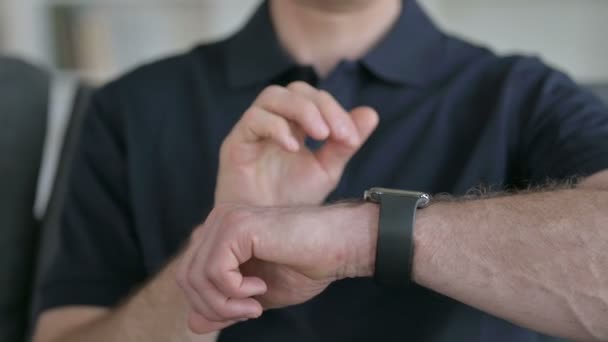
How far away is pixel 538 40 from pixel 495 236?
5.73 ft

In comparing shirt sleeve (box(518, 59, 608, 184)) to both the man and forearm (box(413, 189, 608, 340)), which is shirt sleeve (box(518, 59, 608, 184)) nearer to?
the man

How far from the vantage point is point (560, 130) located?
0.79 meters

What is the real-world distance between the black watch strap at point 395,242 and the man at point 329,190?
0.02 m

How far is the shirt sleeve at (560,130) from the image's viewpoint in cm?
74

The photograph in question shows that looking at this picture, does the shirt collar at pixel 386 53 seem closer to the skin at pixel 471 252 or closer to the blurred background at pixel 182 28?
the skin at pixel 471 252

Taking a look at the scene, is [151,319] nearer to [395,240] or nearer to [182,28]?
[395,240]

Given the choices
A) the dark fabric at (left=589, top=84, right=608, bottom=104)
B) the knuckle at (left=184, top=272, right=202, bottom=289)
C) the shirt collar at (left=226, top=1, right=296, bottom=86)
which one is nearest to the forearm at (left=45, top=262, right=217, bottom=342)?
the knuckle at (left=184, top=272, right=202, bottom=289)

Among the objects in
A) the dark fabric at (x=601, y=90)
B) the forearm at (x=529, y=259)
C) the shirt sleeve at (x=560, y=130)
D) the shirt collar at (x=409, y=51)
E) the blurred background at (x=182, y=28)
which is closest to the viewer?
the forearm at (x=529, y=259)

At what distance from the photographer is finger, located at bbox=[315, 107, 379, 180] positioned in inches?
26.8

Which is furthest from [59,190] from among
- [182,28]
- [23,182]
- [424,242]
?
[182,28]

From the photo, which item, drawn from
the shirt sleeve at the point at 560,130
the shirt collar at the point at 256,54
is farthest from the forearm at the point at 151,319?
the shirt sleeve at the point at 560,130

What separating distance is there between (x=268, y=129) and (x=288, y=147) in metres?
0.03

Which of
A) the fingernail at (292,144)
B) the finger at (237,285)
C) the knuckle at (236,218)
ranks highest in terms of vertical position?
the fingernail at (292,144)

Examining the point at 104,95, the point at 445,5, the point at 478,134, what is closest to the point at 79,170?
the point at 104,95
